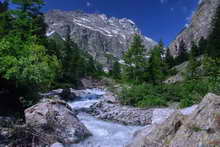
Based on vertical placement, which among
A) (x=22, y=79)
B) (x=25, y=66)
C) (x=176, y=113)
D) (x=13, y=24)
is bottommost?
Result: (x=176, y=113)

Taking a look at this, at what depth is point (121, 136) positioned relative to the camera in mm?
8844

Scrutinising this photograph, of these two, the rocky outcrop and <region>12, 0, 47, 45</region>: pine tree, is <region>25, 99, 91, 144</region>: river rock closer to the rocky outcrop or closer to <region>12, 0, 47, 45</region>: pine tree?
the rocky outcrop

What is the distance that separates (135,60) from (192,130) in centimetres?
1990

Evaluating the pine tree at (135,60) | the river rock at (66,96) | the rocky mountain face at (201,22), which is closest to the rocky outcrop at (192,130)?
the river rock at (66,96)

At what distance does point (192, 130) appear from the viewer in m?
4.80

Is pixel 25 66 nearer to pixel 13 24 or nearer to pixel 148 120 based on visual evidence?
pixel 13 24

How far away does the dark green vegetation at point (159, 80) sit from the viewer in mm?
15015

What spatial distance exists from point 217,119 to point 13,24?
13722mm

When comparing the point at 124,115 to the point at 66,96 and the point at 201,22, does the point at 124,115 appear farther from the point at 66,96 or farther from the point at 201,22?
the point at 201,22

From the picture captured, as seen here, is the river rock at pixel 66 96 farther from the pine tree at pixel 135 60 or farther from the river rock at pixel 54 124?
the river rock at pixel 54 124

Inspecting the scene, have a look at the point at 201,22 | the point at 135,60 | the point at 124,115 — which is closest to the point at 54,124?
the point at 124,115

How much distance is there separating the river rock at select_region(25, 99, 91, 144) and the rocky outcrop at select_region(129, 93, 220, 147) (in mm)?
3201

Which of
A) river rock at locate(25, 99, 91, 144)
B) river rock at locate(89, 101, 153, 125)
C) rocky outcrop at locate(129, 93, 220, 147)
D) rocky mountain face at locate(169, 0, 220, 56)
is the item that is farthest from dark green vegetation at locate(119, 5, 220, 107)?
rocky mountain face at locate(169, 0, 220, 56)

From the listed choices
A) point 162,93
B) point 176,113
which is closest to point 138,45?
point 162,93
